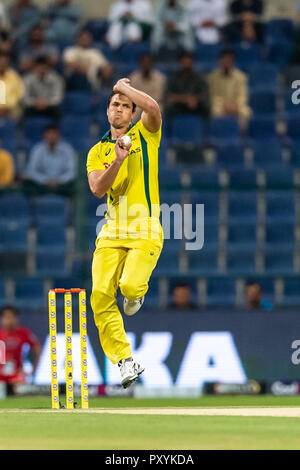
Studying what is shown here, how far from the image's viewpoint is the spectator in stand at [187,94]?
17.2 meters

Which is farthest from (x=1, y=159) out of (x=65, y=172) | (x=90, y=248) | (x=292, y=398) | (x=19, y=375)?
(x=292, y=398)

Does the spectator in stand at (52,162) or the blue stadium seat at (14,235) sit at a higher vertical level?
the spectator in stand at (52,162)

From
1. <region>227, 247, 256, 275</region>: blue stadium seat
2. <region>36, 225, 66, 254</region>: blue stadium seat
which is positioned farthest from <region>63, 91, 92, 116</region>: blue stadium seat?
<region>227, 247, 256, 275</region>: blue stadium seat

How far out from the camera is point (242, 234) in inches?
591

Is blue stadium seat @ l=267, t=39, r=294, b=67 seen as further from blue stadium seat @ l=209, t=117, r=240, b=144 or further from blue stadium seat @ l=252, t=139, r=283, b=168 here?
blue stadium seat @ l=252, t=139, r=283, b=168

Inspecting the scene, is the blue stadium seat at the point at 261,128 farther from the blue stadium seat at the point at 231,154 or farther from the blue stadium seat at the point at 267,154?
the blue stadium seat at the point at 231,154

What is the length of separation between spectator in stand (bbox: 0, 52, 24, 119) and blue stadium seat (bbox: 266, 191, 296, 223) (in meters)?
5.04

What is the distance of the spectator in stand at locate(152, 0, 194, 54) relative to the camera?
18734 millimetres

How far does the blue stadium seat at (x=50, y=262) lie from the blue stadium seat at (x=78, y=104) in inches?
140

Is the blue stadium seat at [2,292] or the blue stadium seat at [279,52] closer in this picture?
the blue stadium seat at [2,292]

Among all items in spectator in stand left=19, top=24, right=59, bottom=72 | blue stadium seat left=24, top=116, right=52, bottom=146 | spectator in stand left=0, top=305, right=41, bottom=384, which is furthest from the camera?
spectator in stand left=19, top=24, right=59, bottom=72

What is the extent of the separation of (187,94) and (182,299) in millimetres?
4921

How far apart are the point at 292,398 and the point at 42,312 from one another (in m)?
3.27

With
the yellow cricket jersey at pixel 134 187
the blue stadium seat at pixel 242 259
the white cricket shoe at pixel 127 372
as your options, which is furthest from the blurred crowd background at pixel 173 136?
the white cricket shoe at pixel 127 372
